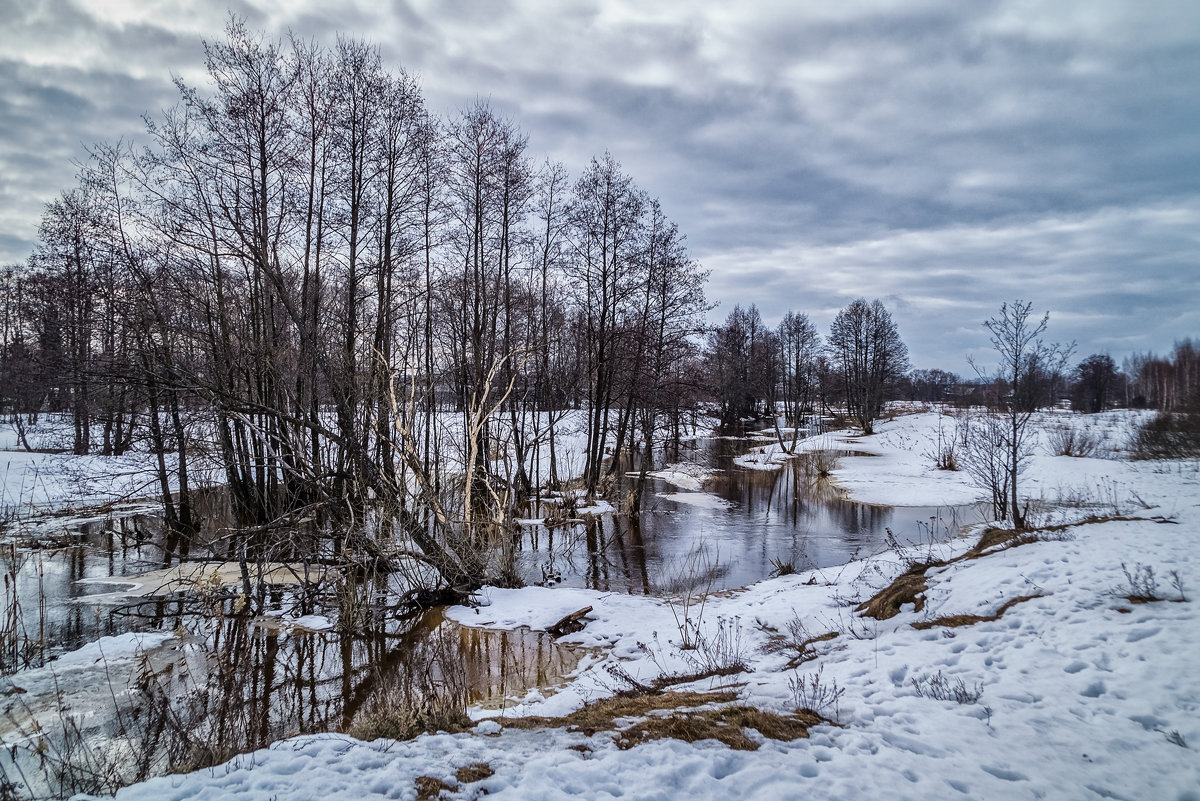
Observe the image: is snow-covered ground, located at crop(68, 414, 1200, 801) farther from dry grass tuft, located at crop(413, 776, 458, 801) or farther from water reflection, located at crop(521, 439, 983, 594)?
water reflection, located at crop(521, 439, 983, 594)

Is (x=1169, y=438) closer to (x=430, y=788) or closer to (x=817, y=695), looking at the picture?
(x=817, y=695)

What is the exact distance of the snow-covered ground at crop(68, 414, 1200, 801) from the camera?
338 centimetres

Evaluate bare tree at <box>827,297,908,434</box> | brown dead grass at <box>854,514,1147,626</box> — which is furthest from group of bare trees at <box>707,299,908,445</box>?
brown dead grass at <box>854,514,1147,626</box>

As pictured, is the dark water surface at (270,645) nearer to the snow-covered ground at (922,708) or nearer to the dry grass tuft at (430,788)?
the snow-covered ground at (922,708)

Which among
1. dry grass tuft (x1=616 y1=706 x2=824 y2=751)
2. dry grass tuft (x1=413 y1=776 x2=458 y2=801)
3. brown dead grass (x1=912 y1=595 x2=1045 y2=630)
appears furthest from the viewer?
brown dead grass (x1=912 y1=595 x2=1045 y2=630)

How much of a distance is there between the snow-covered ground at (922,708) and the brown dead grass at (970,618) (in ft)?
0.19

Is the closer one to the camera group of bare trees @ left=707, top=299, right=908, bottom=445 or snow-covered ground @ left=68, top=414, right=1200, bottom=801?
snow-covered ground @ left=68, top=414, right=1200, bottom=801

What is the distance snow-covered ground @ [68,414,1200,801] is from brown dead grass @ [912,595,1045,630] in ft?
0.19

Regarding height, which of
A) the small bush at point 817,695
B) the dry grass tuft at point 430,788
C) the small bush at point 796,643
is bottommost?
the small bush at point 796,643

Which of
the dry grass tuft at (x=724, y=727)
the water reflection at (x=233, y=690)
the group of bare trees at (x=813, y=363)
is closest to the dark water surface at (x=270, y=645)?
the water reflection at (x=233, y=690)

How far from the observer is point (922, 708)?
172 inches

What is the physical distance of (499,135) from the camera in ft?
56.2

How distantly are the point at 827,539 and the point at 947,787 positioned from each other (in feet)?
37.7

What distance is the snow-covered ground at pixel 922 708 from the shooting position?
133 inches
